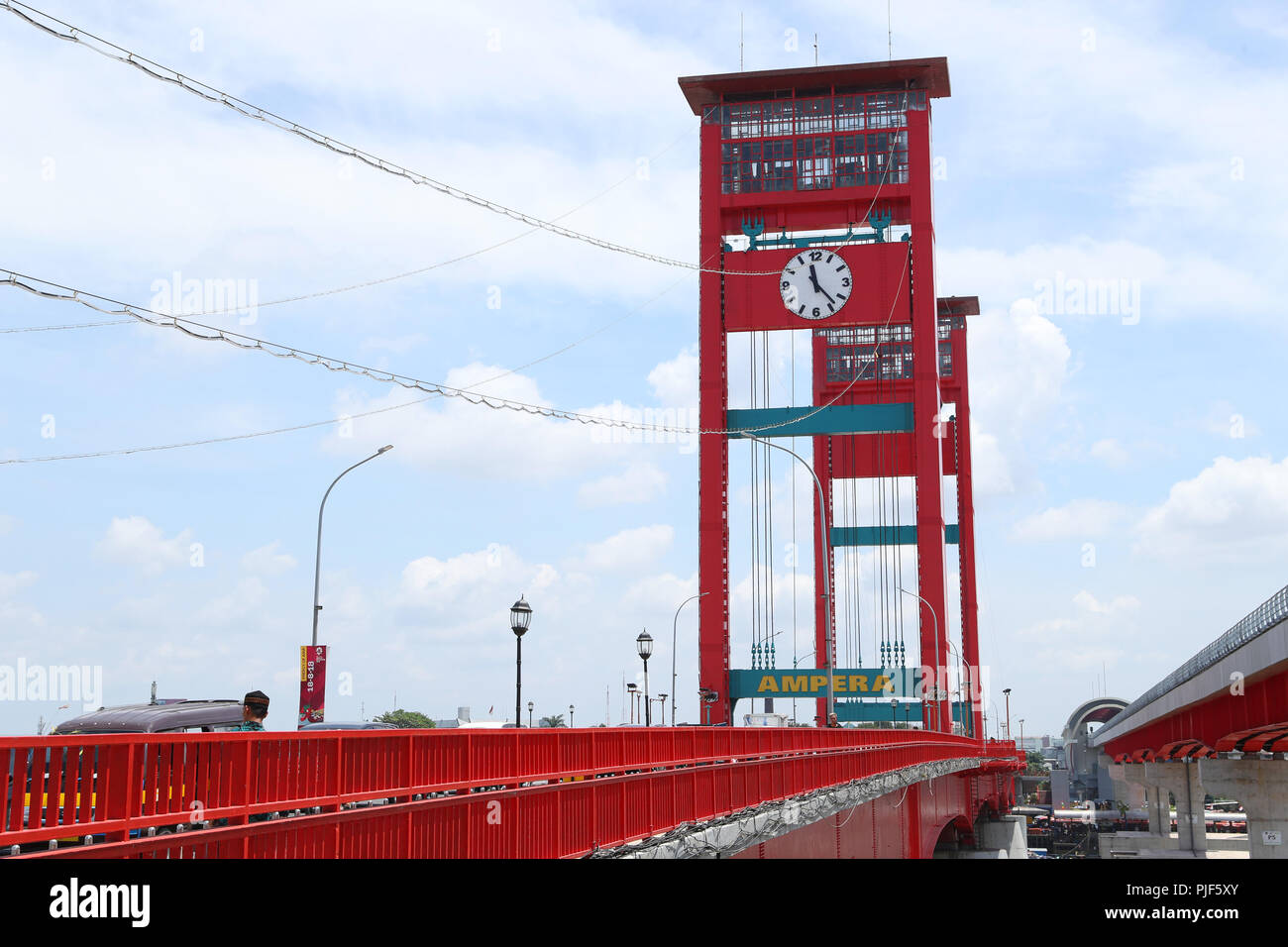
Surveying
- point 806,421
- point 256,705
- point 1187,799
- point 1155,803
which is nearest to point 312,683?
point 256,705

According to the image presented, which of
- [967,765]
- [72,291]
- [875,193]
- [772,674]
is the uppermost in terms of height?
[875,193]

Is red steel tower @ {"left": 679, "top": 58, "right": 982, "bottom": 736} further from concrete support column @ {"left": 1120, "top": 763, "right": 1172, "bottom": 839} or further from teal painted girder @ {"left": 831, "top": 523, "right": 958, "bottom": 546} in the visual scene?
concrete support column @ {"left": 1120, "top": 763, "right": 1172, "bottom": 839}

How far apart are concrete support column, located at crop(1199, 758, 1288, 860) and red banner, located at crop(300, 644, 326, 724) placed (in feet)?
113

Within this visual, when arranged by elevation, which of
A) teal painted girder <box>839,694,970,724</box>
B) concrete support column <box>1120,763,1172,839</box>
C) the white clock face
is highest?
the white clock face

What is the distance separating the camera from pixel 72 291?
15.0 m

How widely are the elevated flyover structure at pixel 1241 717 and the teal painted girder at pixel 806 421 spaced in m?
14.5

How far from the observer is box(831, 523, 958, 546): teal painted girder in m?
71.4

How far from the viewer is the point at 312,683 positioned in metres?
30.8

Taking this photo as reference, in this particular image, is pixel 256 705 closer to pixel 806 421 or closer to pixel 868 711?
pixel 806 421

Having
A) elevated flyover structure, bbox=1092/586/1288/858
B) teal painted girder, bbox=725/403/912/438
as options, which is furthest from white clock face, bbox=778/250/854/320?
Answer: elevated flyover structure, bbox=1092/586/1288/858

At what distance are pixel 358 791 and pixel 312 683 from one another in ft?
66.1
